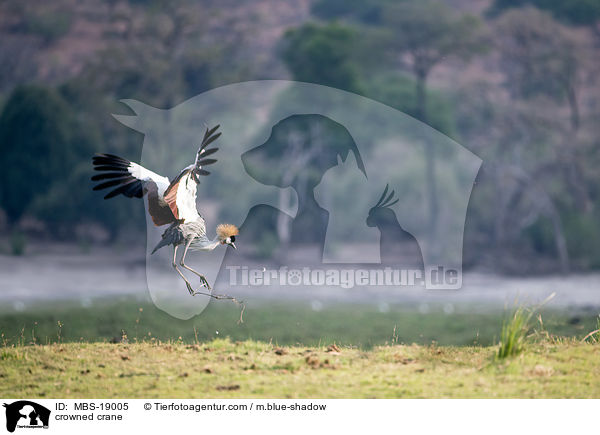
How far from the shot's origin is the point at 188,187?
586 cm

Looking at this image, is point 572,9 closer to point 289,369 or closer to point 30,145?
point 30,145

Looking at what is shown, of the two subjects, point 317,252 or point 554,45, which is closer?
point 317,252

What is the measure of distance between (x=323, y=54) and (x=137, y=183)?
52.7ft

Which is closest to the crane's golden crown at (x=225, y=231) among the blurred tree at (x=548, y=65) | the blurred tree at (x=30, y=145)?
the blurred tree at (x=30, y=145)

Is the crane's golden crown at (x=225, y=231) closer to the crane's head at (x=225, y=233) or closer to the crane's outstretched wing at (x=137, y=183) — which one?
the crane's head at (x=225, y=233)

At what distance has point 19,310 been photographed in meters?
14.9

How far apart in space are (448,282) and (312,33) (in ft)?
27.7

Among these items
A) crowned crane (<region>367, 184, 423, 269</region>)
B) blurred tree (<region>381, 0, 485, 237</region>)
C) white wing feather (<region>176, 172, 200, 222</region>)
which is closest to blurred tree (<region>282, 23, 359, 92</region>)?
blurred tree (<region>381, 0, 485, 237</region>)

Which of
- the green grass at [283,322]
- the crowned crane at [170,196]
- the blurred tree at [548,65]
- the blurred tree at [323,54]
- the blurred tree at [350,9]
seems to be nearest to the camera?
the crowned crane at [170,196]

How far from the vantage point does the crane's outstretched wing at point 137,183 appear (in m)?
5.81

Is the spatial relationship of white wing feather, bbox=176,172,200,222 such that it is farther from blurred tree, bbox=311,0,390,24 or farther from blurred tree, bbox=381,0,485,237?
blurred tree, bbox=311,0,390,24

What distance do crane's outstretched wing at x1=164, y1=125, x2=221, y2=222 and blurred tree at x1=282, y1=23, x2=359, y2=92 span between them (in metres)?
15.8

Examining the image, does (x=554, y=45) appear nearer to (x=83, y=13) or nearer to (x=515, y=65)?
(x=515, y=65)

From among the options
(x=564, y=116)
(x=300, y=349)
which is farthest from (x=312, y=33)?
(x=300, y=349)
